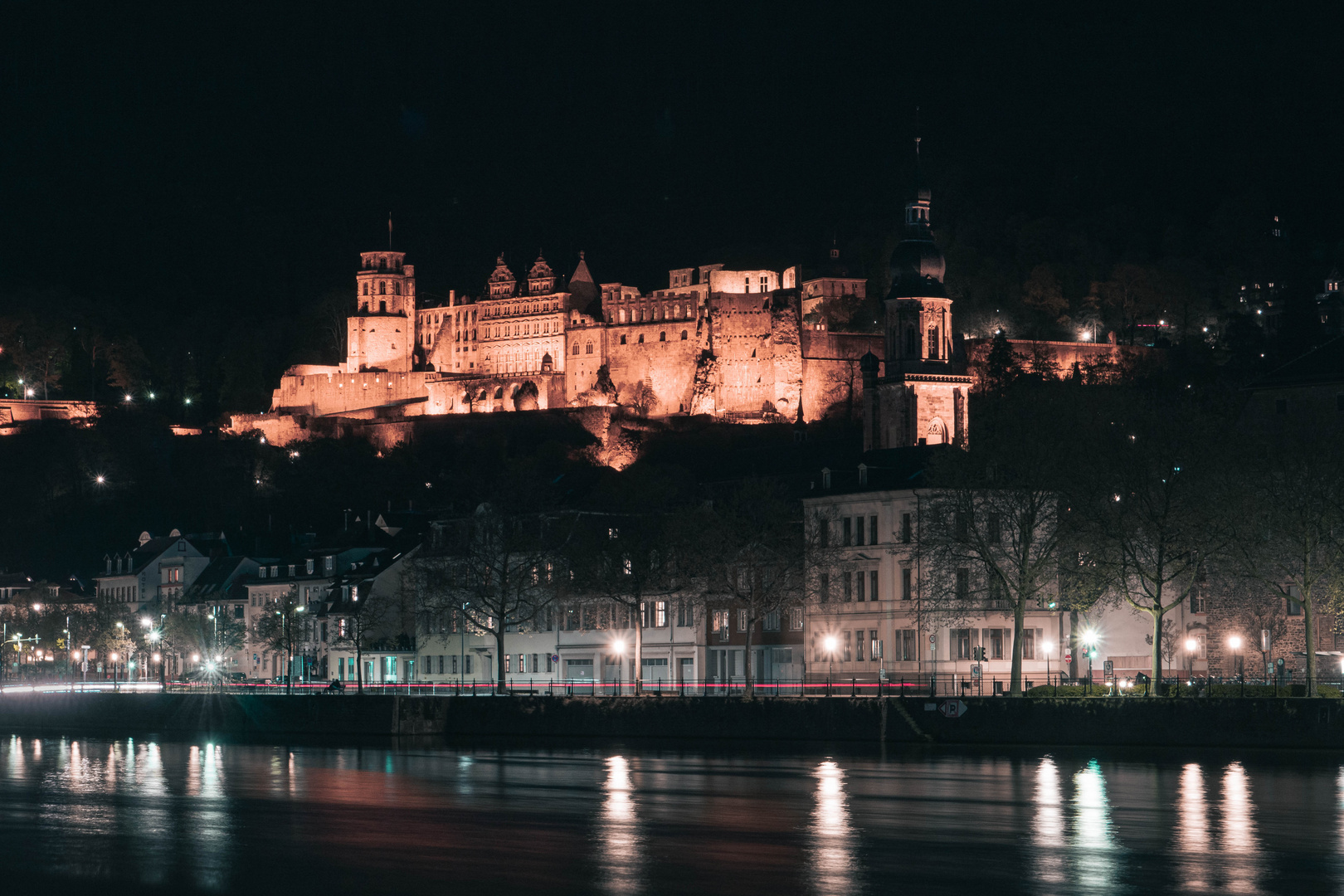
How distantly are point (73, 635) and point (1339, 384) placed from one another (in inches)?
2874

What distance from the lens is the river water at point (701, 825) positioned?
3484 cm

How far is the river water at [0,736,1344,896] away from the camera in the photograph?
3484 centimetres

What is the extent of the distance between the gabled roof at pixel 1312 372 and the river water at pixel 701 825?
2958cm

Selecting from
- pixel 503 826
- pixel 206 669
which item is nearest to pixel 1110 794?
pixel 503 826

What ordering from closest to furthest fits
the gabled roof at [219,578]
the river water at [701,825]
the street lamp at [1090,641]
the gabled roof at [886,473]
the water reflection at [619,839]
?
1. the water reflection at [619,839]
2. the river water at [701,825]
3. the street lamp at [1090,641]
4. the gabled roof at [886,473]
5. the gabled roof at [219,578]

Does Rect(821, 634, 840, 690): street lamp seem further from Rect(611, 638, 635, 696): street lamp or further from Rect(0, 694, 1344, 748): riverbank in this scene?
Rect(0, 694, 1344, 748): riverbank

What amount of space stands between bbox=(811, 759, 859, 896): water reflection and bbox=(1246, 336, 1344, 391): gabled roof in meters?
39.0

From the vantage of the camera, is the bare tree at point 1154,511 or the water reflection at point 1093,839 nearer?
the water reflection at point 1093,839

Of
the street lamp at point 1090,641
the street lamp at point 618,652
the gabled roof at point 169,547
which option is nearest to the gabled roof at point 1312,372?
the street lamp at point 1090,641

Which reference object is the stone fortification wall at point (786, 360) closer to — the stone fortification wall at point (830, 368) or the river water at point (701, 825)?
the stone fortification wall at point (830, 368)

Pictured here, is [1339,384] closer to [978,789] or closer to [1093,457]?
[1093,457]

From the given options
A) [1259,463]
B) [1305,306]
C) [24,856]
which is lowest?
[24,856]

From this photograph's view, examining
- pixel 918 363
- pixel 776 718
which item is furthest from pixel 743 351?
pixel 776 718

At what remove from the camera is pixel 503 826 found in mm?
42688
